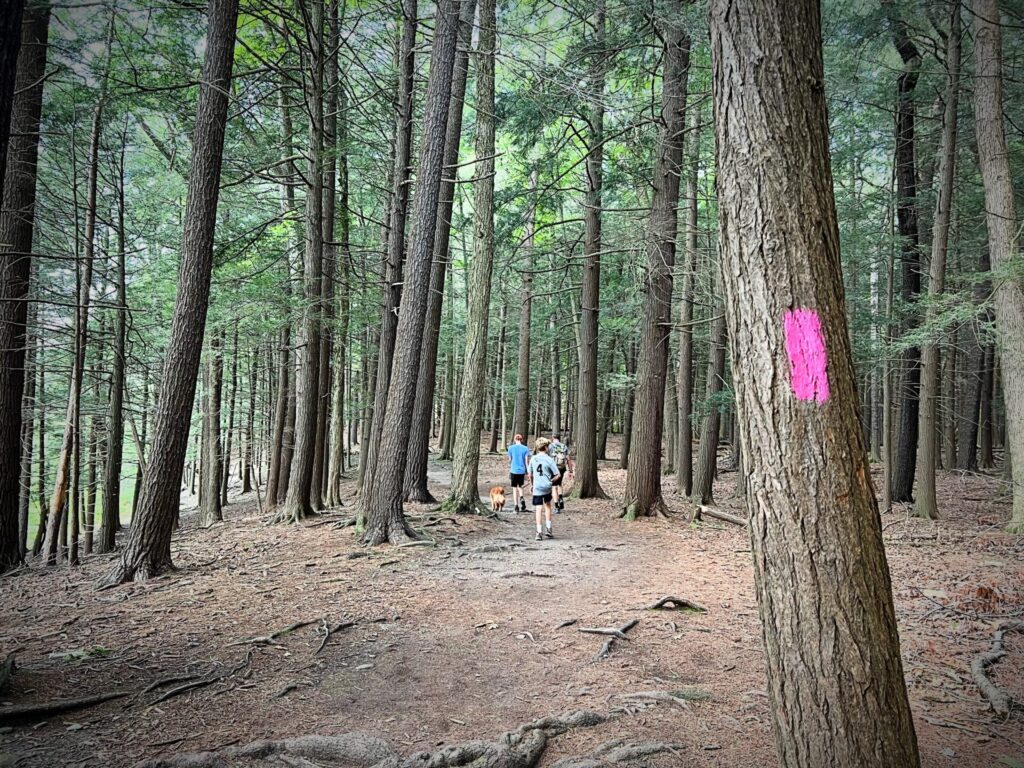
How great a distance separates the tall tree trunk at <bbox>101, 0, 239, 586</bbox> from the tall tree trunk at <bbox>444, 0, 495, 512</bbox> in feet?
17.5

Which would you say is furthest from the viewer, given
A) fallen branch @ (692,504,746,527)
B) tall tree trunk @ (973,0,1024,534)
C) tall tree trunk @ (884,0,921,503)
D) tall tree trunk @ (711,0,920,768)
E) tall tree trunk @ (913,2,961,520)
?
tall tree trunk @ (884,0,921,503)

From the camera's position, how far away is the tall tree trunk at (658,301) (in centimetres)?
1120

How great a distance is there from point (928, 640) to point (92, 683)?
701cm

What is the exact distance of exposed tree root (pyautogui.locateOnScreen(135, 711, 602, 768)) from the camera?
122 inches

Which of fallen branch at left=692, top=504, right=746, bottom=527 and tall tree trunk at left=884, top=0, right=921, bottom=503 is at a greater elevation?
tall tree trunk at left=884, top=0, right=921, bottom=503

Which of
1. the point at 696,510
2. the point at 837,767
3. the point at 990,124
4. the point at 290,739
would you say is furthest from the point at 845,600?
the point at 990,124

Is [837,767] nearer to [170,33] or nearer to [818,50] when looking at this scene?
[818,50]

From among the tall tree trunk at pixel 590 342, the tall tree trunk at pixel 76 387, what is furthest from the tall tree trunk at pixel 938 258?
the tall tree trunk at pixel 76 387

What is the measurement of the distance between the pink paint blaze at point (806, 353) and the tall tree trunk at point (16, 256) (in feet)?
35.3

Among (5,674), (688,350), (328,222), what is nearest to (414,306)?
(328,222)

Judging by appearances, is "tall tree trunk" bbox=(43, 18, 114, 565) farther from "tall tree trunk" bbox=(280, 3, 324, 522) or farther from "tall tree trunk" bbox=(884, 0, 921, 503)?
"tall tree trunk" bbox=(884, 0, 921, 503)

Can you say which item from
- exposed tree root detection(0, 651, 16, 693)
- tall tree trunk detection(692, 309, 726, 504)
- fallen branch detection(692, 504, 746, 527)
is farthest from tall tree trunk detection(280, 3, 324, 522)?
tall tree trunk detection(692, 309, 726, 504)

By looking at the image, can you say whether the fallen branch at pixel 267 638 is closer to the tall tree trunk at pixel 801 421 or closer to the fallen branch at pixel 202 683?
the fallen branch at pixel 202 683

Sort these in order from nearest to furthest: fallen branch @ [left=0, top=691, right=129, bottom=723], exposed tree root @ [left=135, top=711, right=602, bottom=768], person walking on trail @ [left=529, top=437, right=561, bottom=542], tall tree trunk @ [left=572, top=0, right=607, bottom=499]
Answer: exposed tree root @ [left=135, top=711, right=602, bottom=768], fallen branch @ [left=0, top=691, right=129, bottom=723], person walking on trail @ [left=529, top=437, right=561, bottom=542], tall tree trunk @ [left=572, top=0, right=607, bottom=499]
